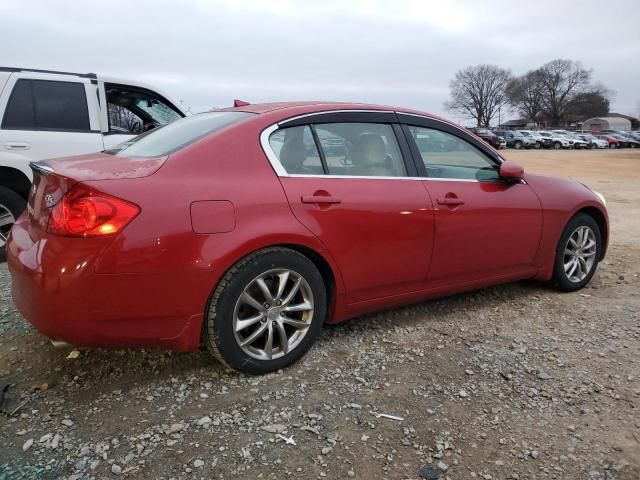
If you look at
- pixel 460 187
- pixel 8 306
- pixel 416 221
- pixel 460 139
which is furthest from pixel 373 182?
pixel 8 306

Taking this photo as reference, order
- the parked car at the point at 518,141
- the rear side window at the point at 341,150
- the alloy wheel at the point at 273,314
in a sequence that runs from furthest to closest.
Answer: the parked car at the point at 518,141, the rear side window at the point at 341,150, the alloy wheel at the point at 273,314

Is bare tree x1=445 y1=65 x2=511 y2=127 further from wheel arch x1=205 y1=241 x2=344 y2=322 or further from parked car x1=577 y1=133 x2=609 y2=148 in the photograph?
wheel arch x1=205 y1=241 x2=344 y2=322

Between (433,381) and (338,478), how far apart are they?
0.95 meters

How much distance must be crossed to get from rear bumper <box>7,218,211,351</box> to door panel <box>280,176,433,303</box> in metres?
0.75

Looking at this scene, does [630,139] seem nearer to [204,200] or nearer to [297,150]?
[297,150]

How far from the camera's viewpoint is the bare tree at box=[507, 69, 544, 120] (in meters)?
91.5

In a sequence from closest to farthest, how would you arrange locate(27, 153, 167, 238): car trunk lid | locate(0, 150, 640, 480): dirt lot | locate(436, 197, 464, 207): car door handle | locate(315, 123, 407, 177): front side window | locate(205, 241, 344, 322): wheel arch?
locate(0, 150, 640, 480): dirt lot < locate(27, 153, 167, 238): car trunk lid < locate(205, 241, 344, 322): wheel arch < locate(315, 123, 407, 177): front side window < locate(436, 197, 464, 207): car door handle

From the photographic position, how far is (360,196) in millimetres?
3105

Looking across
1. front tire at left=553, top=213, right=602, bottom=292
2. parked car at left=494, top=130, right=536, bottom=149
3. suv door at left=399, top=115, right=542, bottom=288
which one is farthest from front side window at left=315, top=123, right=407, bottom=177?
parked car at left=494, top=130, right=536, bottom=149

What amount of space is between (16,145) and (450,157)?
418 centimetres

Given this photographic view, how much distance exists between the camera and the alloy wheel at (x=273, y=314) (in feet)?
9.14

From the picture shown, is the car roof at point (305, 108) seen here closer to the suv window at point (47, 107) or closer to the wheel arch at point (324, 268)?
the wheel arch at point (324, 268)

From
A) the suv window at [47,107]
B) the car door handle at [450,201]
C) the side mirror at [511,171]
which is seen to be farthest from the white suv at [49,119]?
the side mirror at [511,171]

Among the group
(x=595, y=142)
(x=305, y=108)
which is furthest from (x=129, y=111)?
(x=595, y=142)
